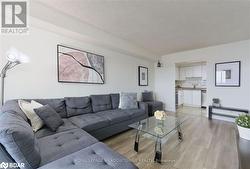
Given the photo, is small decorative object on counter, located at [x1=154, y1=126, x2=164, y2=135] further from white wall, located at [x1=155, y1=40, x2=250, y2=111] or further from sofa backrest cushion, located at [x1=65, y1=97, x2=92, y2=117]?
white wall, located at [x1=155, y1=40, x2=250, y2=111]

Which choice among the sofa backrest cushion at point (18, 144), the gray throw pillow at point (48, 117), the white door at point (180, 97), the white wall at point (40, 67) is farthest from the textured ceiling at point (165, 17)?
the white door at point (180, 97)

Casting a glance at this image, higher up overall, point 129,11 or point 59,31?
point 129,11

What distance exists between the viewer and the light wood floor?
189cm

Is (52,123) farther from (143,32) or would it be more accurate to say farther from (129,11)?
(143,32)

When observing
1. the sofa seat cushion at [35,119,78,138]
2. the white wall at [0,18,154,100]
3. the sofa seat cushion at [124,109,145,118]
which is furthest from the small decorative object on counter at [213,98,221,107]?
the sofa seat cushion at [35,119,78,138]

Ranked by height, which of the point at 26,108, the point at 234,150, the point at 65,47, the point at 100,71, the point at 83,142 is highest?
the point at 65,47

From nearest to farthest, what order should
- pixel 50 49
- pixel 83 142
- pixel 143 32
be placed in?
pixel 83 142, pixel 50 49, pixel 143 32

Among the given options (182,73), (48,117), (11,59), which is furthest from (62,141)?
(182,73)

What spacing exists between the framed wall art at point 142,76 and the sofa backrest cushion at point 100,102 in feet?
6.50

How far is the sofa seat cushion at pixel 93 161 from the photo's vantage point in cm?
110

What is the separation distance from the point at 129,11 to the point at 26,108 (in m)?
2.32

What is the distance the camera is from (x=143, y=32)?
332 cm

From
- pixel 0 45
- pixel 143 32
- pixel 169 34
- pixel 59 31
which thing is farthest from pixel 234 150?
pixel 0 45

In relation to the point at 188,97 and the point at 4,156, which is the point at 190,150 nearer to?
the point at 4,156
